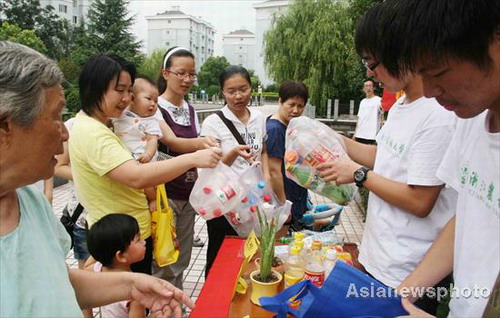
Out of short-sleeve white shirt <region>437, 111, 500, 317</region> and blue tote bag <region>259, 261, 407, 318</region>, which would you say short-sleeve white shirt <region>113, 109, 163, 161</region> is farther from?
short-sleeve white shirt <region>437, 111, 500, 317</region>

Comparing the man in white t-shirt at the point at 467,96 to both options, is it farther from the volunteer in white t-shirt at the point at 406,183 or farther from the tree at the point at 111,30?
the tree at the point at 111,30

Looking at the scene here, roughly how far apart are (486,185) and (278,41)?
1711cm

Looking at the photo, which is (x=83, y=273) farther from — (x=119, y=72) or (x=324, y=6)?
(x=324, y=6)

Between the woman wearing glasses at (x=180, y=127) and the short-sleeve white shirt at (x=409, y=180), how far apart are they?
1.66 m

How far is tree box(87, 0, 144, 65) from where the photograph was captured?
28.9 meters

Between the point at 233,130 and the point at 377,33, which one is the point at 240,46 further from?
the point at 377,33

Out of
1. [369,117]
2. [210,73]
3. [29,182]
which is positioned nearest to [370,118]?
[369,117]

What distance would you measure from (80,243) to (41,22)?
42.9 m

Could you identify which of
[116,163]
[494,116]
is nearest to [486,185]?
[494,116]

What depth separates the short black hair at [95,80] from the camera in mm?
1988

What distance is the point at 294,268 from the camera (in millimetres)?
1634

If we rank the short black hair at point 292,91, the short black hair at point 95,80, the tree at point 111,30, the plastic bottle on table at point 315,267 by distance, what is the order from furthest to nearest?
the tree at point 111,30, the short black hair at point 292,91, the short black hair at point 95,80, the plastic bottle on table at point 315,267

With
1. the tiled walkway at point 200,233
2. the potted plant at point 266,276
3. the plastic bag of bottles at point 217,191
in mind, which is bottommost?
the tiled walkway at point 200,233

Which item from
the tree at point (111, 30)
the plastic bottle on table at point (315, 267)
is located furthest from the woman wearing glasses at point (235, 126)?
the tree at point (111, 30)
